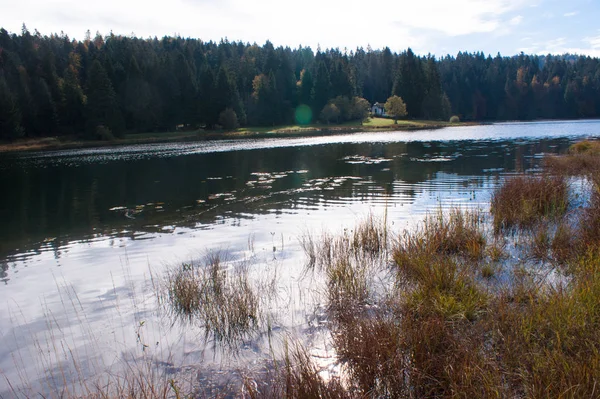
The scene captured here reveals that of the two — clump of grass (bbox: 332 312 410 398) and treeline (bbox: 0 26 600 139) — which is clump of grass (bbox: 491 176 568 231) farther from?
treeline (bbox: 0 26 600 139)

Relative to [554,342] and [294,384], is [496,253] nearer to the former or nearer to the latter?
[554,342]

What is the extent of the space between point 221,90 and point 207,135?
611 inches

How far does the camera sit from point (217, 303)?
821cm

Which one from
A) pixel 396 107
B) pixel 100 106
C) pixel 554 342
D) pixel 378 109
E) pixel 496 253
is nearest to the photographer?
pixel 554 342

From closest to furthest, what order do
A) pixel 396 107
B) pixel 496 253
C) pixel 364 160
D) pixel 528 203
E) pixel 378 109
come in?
pixel 496 253, pixel 528 203, pixel 364 160, pixel 396 107, pixel 378 109

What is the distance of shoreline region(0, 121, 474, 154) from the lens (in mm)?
75812

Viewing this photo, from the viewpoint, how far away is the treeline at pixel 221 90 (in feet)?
283

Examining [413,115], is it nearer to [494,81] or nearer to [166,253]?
[494,81]

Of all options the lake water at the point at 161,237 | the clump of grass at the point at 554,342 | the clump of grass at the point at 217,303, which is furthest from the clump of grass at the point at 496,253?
the clump of grass at the point at 217,303

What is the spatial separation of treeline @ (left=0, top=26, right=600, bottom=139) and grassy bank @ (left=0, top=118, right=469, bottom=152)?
301cm

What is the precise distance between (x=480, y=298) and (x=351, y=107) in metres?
106

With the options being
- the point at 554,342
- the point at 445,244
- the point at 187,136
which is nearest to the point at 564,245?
the point at 445,244

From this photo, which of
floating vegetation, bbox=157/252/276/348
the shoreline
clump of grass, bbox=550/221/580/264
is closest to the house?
the shoreline

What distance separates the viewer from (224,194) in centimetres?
2434
